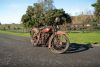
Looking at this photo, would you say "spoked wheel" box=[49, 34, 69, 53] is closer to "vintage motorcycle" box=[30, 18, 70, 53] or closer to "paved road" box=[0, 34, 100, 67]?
"vintage motorcycle" box=[30, 18, 70, 53]

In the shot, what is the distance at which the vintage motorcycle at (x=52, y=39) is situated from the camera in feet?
34.3

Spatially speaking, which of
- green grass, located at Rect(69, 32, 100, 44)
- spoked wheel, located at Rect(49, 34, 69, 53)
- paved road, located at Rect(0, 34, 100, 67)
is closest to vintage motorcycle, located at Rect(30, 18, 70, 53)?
spoked wheel, located at Rect(49, 34, 69, 53)

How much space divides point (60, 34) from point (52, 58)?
188 centimetres

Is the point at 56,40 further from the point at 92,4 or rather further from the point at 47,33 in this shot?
the point at 92,4

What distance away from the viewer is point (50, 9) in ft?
179

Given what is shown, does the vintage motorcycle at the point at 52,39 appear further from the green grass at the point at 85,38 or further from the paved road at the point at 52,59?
the green grass at the point at 85,38

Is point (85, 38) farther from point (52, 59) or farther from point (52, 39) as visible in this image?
point (52, 59)

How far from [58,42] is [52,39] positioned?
0.99ft

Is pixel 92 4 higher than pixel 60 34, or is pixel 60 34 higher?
pixel 92 4

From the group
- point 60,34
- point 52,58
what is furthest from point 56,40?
point 52,58

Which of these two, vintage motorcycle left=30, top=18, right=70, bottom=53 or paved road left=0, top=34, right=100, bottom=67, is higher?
vintage motorcycle left=30, top=18, right=70, bottom=53

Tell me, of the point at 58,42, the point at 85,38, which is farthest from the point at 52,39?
the point at 85,38

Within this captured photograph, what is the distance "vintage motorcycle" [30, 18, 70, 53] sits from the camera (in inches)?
411

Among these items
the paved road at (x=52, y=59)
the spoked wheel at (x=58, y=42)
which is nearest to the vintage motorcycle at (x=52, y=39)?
the spoked wheel at (x=58, y=42)
